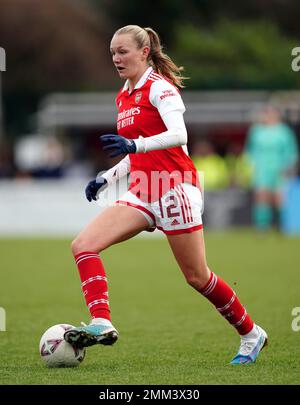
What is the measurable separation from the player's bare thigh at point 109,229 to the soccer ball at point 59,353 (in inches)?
23.8

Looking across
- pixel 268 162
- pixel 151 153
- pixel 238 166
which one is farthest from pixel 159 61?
pixel 238 166

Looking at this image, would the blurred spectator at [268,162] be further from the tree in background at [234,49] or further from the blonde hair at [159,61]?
the tree in background at [234,49]

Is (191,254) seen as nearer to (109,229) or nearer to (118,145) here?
(109,229)

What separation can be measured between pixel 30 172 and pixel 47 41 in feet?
69.3

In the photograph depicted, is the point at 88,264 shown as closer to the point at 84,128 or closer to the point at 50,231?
the point at 50,231

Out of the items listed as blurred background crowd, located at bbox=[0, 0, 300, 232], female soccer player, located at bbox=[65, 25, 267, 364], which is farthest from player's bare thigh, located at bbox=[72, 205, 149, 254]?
blurred background crowd, located at bbox=[0, 0, 300, 232]

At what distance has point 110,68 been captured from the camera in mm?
47719

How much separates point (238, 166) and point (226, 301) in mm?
19009

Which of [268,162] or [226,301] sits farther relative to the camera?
[268,162]

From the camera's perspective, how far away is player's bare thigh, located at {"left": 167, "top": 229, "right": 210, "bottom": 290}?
7.14 meters

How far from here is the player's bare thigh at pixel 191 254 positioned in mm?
7137

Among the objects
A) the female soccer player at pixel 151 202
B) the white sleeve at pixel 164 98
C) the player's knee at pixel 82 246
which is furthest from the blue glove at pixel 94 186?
the white sleeve at pixel 164 98

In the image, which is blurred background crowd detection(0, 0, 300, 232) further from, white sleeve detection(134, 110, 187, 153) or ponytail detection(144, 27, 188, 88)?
white sleeve detection(134, 110, 187, 153)
